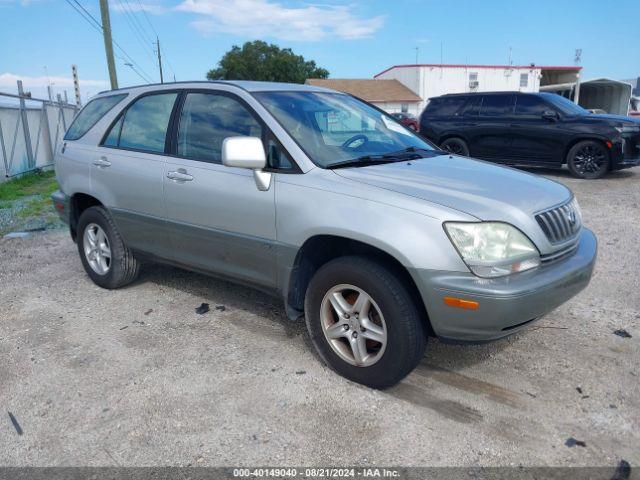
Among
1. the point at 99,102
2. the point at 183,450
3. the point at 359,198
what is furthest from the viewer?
the point at 99,102

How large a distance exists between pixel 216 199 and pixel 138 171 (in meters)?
0.97

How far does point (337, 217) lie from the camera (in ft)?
10.0

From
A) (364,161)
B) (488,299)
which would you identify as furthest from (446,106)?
(488,299)

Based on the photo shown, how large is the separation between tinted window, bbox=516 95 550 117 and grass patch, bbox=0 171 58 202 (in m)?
9.86

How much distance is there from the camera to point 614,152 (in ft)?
33.5

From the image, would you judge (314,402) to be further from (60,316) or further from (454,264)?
(60,316)

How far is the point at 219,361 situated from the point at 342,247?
1.14 metres

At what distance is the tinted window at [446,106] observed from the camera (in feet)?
39.5

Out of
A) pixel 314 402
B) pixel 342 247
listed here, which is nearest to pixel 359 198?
pixel 342 247

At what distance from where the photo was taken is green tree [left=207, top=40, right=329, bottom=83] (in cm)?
7306

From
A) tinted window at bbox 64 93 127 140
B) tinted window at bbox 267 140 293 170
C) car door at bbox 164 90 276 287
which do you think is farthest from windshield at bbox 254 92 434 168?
tinted window at bbox 64 93 127 140

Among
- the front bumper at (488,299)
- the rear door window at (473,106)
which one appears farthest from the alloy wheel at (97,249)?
the rear door window at (473,106)

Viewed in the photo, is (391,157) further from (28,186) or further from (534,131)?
(28,186)

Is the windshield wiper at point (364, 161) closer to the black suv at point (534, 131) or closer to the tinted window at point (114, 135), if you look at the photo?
the tinted window at point (114, 135)
